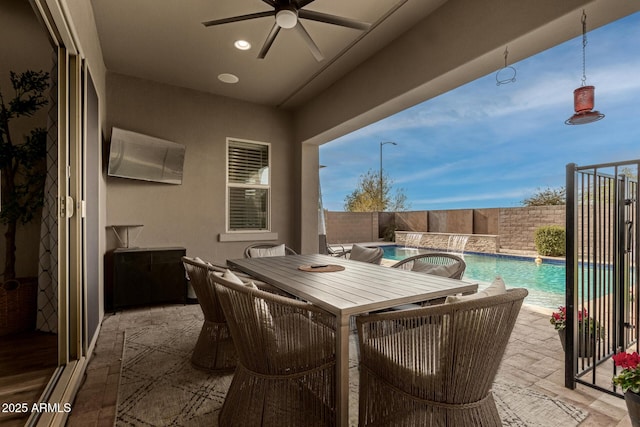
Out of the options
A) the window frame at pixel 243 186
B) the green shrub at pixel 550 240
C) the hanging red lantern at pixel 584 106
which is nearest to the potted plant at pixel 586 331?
the hanging red lantern at pixel 584 106

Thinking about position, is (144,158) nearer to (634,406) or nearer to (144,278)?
(144,278)

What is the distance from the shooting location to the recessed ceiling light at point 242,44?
10.6 ft

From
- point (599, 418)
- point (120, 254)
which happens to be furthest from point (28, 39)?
point (599, 418)

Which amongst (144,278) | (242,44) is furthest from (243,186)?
(242,44)

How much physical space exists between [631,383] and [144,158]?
4868mm

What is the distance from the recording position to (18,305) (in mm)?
2773

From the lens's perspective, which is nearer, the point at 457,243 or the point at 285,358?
the point at 285,358

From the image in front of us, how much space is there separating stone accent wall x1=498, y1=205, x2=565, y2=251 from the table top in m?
9.41

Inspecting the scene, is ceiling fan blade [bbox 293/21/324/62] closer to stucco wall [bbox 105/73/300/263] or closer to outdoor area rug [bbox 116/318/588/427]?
stucco wall [bbox 105/73/300/263]

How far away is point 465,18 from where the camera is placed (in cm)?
246

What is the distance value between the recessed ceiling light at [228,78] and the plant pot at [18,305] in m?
3.08

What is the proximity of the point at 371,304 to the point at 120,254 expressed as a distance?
3.49 m

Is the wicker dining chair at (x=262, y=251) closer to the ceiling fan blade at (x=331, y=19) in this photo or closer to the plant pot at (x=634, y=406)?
the ceiling fan blade at (x=331, y=19)

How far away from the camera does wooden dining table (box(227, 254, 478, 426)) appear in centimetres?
133
